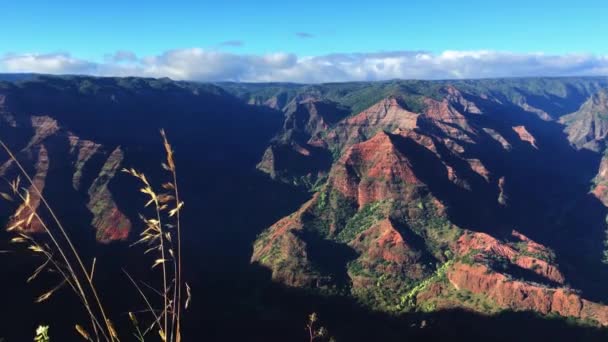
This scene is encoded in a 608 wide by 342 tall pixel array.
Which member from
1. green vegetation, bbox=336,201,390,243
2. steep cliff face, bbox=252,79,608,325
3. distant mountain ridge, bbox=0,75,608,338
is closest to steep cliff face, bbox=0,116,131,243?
distant mountain ridge, bbox=0,75,608,338

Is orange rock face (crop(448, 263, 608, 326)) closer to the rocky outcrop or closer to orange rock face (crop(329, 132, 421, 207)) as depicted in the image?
orange rock face (crop(329, 132, 421, 207))

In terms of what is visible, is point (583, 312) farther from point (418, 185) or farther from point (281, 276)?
point (281, 276)

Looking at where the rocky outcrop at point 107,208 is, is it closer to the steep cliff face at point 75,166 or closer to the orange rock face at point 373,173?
the steep cliff face at point 75,166

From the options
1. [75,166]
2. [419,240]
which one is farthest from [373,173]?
[75,166]

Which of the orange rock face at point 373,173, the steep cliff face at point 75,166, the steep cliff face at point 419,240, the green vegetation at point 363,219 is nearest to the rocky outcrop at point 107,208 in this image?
the steep cliff face at point 75,166

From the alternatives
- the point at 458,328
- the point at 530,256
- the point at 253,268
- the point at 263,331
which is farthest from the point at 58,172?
the point at 530,256

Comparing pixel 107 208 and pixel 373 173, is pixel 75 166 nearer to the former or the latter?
pixel 107 208

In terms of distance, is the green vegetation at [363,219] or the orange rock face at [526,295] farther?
the green vegetation at [363,219]

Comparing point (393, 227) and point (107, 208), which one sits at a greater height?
point (393, 227)

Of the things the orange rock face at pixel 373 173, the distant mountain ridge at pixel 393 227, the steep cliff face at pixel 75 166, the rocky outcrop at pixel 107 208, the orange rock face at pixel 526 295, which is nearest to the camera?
the orange rock face at pixel 526 295

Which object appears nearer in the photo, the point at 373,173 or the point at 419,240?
the point at 419,240

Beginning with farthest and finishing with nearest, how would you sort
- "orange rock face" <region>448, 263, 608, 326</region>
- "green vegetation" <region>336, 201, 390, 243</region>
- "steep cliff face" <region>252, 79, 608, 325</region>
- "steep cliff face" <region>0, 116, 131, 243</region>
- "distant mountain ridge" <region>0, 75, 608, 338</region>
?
"steep cliff face" <region>0, 116, 131, 243</region> → "green vegetation" <region>336, 201, 390, 243</region> → "distant mountain ridge" <region>0, 75, 608, 338</region> → "steep cliff face" <region>252, 79, 608, 325</region> → "orange rock face" <region>448, 263, 608, 326</region>
